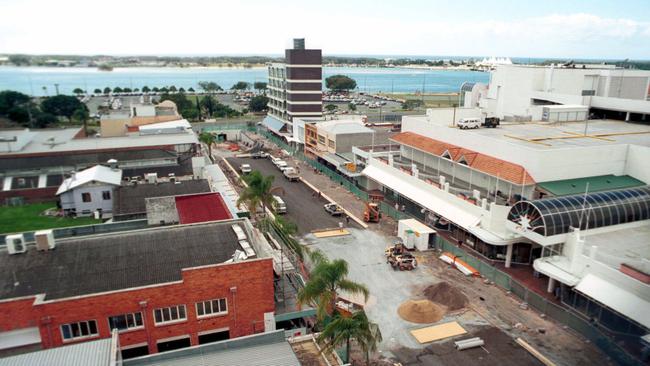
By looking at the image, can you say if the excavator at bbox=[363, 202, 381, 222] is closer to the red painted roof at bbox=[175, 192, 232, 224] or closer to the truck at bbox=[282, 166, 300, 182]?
the red painted roof at bbox=[175, 192, 232, 224]

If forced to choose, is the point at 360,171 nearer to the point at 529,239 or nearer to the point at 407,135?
the point at 407,135

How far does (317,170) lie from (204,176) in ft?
66.7

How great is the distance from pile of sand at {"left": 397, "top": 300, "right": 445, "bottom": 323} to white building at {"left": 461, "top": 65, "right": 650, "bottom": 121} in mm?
34665

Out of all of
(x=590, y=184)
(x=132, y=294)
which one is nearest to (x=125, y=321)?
(x=132, y=294)

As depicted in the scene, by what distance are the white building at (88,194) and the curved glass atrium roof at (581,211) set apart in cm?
3690

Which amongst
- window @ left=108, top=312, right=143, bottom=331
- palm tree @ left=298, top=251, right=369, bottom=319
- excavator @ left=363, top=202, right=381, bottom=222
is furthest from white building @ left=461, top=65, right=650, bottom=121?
window @ left=108, top=312, right=143, bottom=331

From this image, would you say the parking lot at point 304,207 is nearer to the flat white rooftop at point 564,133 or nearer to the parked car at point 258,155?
the parked car at point 258,155

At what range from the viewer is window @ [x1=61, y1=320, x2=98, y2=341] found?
20.6 m

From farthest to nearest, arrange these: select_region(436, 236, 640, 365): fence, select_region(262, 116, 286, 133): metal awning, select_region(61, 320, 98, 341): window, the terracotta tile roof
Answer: select_region(262, 116, 286, 133): metal awning, the terracotta tile roof, select_region(436, 236, 640, 365): fence, select_region(61, 320, 98, 341): window

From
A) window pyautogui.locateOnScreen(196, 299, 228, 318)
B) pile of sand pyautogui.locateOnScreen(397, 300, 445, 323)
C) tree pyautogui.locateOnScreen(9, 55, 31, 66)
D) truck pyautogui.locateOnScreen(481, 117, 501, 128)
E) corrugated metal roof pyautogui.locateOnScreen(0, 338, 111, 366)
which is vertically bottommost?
pile of sand pyautogui.locateOnScreen(397, 300, 445, 323)

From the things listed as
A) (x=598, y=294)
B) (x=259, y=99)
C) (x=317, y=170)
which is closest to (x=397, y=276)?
(x=598, y=294)

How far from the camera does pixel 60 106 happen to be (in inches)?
4267

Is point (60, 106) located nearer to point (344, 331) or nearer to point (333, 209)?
point (333, 209)

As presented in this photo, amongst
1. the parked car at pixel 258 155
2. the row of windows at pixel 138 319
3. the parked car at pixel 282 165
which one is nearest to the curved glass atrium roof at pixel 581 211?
the row of windows at pixel 138 319
